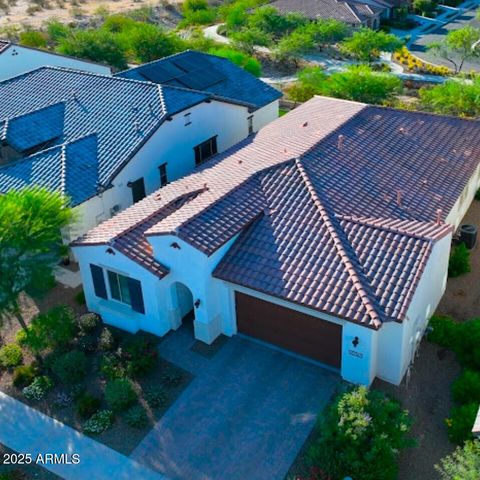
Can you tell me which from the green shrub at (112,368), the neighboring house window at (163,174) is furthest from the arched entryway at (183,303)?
the neighboring house window at (163,174)

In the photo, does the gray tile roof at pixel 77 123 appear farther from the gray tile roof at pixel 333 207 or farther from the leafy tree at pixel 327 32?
the leafy tree at pixel 327 32

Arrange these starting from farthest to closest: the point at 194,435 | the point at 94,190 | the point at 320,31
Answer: the point at 320,31
the point at 94,190
the point at 194,435

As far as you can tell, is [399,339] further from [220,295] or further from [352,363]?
[220,295]

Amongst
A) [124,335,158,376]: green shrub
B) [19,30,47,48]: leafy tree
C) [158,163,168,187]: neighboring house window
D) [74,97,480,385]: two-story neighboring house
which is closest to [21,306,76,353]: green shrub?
[74,97,480,385]: two-story neighboring house

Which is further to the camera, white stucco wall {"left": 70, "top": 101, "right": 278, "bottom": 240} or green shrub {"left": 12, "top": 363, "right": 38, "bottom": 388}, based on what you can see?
white stucco wall {"left": 70, "top": 101, "right": 278, "bottom": 240}

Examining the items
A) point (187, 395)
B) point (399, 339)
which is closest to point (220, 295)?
point (187, 395)

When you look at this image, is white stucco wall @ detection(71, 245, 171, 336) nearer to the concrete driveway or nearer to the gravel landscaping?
the gravel landscaping
